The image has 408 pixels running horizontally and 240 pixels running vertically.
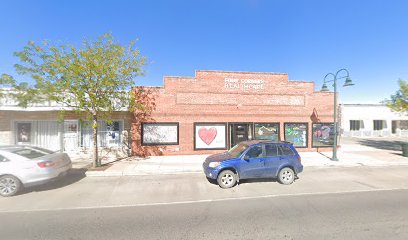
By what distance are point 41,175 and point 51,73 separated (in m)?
4.66

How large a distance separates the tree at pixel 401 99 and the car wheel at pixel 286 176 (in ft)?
46.7

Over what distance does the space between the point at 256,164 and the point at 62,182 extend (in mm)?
7809

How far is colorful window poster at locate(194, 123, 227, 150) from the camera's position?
1349 cm

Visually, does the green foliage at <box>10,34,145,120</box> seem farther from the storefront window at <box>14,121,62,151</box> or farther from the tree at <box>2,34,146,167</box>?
the storefront window at <box>14,121,62,151</box>

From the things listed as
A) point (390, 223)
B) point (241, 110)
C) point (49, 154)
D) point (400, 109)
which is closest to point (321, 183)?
point (390, 223)

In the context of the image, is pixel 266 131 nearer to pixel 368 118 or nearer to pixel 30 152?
pixel 30 152

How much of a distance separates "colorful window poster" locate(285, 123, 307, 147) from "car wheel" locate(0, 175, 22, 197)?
14.8 metres

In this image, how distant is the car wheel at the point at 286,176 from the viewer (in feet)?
24.3

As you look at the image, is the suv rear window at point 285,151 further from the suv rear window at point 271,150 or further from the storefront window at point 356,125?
the storefront window at point 356,125

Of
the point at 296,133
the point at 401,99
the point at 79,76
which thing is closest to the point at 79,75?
the point at 79,76

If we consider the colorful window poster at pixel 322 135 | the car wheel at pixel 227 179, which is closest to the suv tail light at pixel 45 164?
the car wheel at pixel 227 179

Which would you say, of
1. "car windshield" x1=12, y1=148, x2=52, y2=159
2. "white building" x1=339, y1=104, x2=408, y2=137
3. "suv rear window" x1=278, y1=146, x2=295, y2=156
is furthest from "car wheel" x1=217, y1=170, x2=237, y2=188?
"white building" x1=339, y1=104, x2=408, y2=137

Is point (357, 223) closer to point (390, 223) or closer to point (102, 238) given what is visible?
point (390, 223)

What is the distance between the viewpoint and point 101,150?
12.8 m
